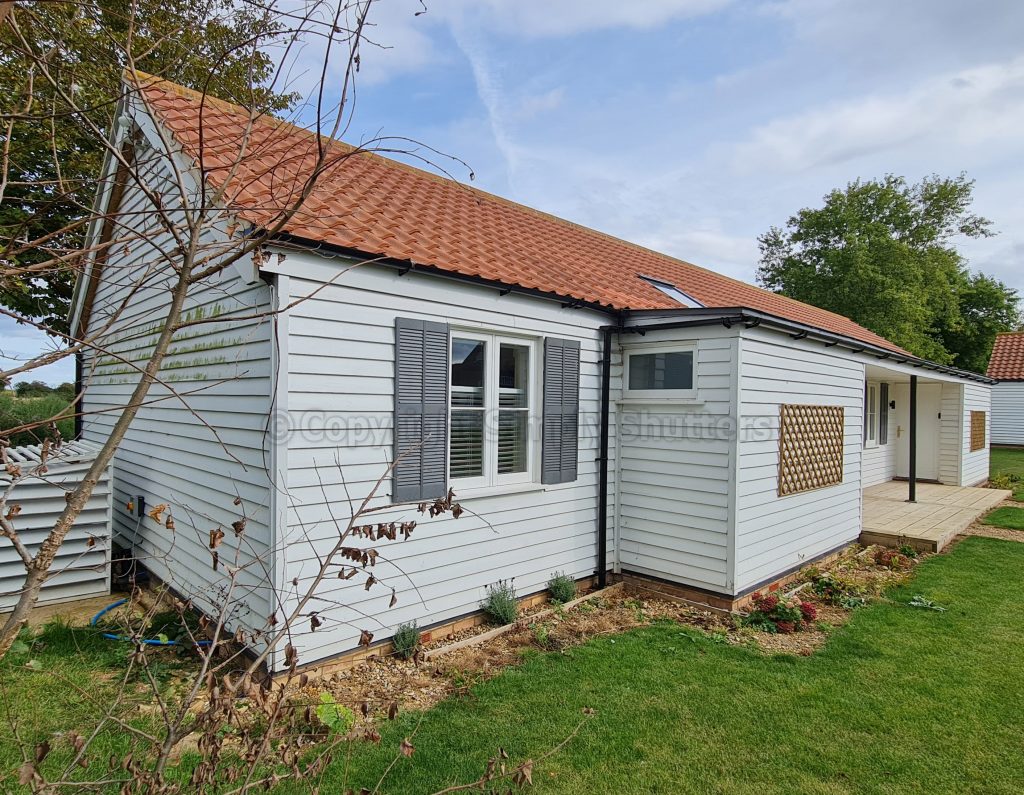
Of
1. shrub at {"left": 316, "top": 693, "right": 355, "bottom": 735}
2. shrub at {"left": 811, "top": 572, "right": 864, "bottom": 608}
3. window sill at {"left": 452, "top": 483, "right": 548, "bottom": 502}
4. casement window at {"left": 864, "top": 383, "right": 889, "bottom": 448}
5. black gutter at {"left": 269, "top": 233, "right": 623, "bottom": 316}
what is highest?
black gutter at {"left": 269, "top": 233, "right": 623, "bottom": 316}

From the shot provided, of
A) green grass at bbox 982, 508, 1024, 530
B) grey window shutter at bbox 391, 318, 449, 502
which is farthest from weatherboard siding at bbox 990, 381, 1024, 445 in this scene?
grey window shutter at bbox 391, 318, 449, 502

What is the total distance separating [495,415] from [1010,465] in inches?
865

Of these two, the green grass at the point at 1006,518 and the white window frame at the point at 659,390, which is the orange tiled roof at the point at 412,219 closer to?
the white window frame at the point at 659,390

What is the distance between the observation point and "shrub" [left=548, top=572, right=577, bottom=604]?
5.96 m

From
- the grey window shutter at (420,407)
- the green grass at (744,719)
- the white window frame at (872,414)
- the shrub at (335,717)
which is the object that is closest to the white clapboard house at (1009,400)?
the white window frame at (872,414)

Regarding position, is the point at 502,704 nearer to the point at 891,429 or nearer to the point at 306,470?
the point at 306,470

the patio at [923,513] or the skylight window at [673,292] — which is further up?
the skylight window at [673,292]

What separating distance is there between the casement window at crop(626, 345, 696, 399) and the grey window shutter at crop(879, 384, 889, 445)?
11.1 meters

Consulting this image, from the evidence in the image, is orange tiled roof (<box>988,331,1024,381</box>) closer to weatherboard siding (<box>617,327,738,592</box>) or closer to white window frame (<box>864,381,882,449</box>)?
white window frame (<box>864,381,882,449</box>)

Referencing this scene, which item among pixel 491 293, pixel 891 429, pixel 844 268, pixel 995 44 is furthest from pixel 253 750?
pixel 844 268

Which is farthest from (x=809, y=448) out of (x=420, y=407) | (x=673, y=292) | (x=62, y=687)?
(x=62, y=687)

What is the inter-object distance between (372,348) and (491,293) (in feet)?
4.61

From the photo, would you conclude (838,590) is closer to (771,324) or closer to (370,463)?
(771,324)

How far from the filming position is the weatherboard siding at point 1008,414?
2447 centimetres
